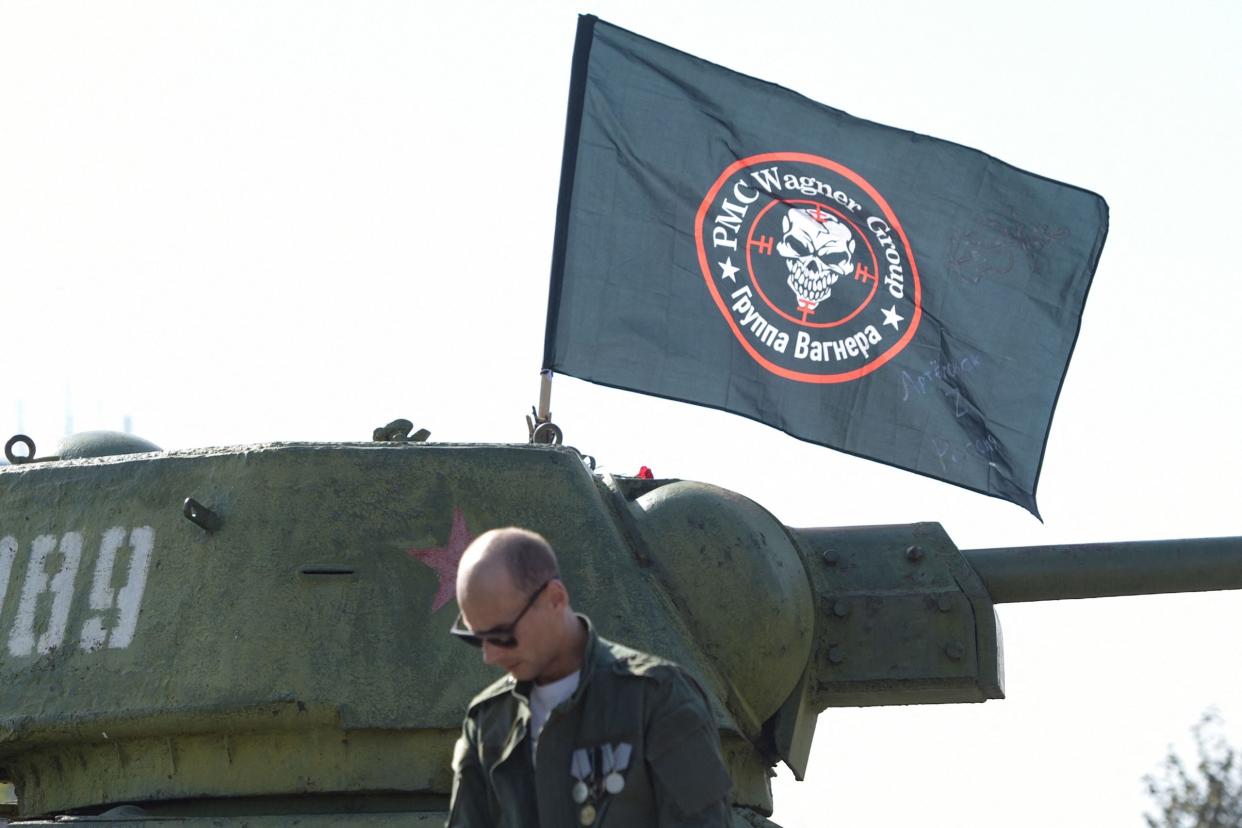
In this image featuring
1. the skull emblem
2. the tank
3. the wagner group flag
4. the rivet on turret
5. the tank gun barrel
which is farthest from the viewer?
the skull emblem

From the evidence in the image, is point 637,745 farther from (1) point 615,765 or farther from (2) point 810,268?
(2) point 810,268

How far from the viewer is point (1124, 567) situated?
8.66 m

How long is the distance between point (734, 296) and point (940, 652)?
120 inches

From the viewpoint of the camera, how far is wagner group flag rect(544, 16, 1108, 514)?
1043 cm

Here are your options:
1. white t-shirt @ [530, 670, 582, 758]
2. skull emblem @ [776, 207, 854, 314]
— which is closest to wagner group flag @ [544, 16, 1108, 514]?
skull emblem @ [776, 207, 854, 314]

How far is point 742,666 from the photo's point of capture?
296 inches

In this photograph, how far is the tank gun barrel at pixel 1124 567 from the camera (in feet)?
27.9

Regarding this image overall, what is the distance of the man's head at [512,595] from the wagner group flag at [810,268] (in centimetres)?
608

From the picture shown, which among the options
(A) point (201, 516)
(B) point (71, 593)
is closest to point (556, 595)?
(A) point (201, 516)

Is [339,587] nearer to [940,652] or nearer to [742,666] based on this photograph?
[742,666]

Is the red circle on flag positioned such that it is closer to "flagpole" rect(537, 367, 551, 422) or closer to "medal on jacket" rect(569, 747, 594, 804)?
"flagpole" rect(537, 367, 551, 422)

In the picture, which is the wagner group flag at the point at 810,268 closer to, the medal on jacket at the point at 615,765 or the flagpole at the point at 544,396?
the flagpole at the point at 544,396

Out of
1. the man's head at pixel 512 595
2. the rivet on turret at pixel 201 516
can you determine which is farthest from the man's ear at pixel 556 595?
the rivet on turret at pixel 201 516

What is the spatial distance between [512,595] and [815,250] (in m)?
7.02
